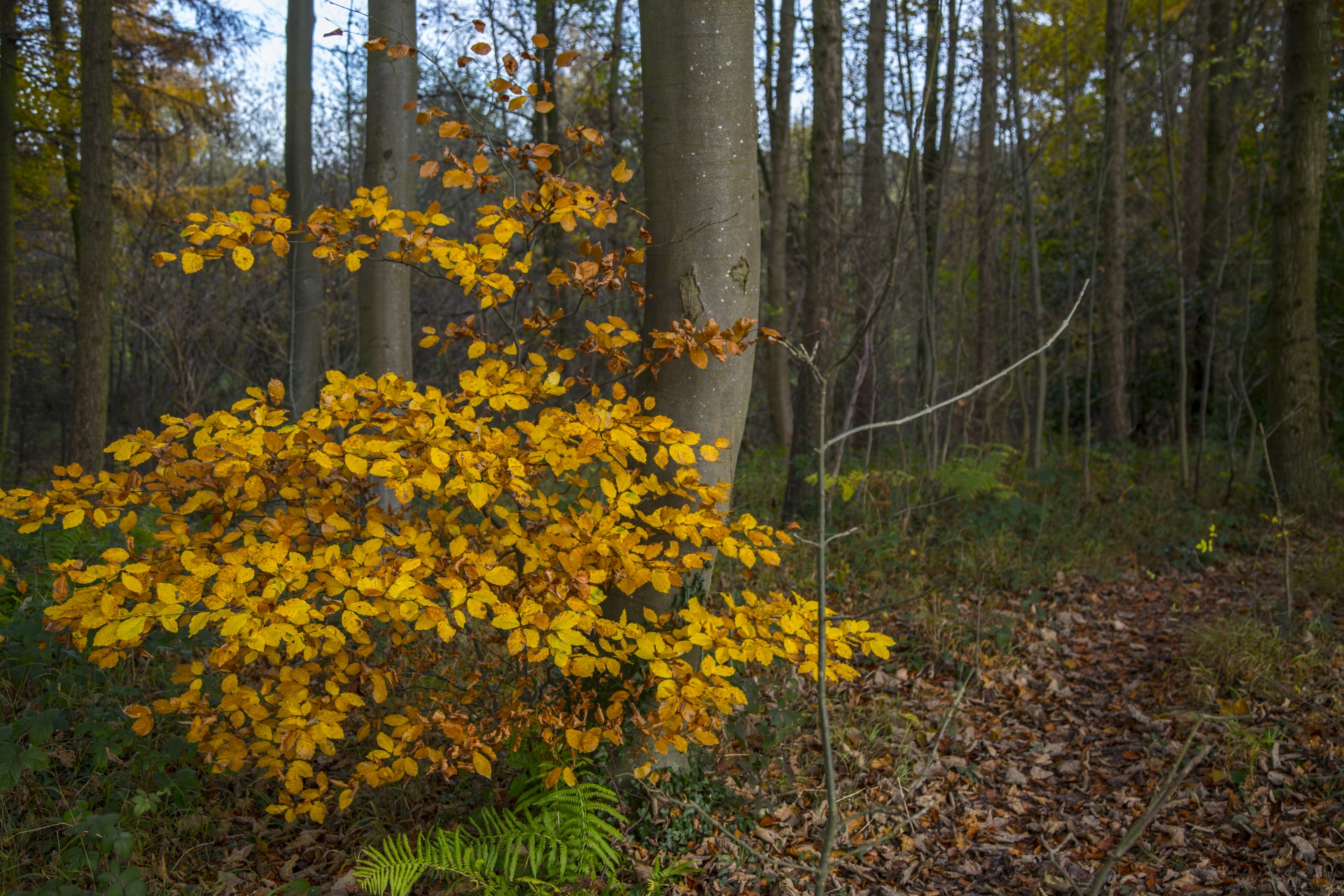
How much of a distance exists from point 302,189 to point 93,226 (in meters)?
1.64

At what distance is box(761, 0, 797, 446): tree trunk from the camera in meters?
8.98

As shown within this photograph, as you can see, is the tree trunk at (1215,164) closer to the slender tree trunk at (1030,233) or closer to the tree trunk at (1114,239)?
the tree trunk at (1114,239)

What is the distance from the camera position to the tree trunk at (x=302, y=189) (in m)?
7.06

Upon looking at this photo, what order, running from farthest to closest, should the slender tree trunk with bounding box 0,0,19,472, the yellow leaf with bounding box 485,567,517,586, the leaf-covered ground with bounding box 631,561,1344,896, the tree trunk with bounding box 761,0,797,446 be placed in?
the tree trunk with bounding box 761,0,797,446 < the slender tree trunk with bounding box 0,0,19,472 < the leaf-covered ground with bounding box 631,561,1344,896 < the yellow leaf with bounding box 485,567,517,586

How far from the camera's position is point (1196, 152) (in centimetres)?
1298

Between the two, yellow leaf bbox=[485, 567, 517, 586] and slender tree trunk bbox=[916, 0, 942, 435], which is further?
slender tree trunk bbox=[916, 0, 942, 435]

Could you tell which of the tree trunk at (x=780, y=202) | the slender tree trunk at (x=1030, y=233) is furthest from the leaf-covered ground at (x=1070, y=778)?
the tree trunk at (x=780, y=202)

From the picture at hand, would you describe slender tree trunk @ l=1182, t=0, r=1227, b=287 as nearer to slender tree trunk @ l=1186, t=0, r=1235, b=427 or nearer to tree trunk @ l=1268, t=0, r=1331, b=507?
slender tree trunk @ l=1186, t=0, r=1235, b=427

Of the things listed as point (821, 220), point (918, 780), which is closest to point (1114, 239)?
point (821, 220)

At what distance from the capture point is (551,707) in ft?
8.73

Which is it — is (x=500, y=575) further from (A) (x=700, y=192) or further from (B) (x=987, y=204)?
(B) (x=987, y=204)

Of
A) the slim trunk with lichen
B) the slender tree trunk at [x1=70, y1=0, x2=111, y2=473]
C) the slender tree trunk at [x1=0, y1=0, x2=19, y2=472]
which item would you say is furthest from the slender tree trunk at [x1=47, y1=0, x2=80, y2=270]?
the slim trunk with lichen

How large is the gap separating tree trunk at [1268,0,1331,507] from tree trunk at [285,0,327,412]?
812 cm

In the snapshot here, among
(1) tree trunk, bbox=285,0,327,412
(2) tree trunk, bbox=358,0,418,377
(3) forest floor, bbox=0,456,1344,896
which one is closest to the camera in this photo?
(3) forest floor, bbox=0,456,1344,896
